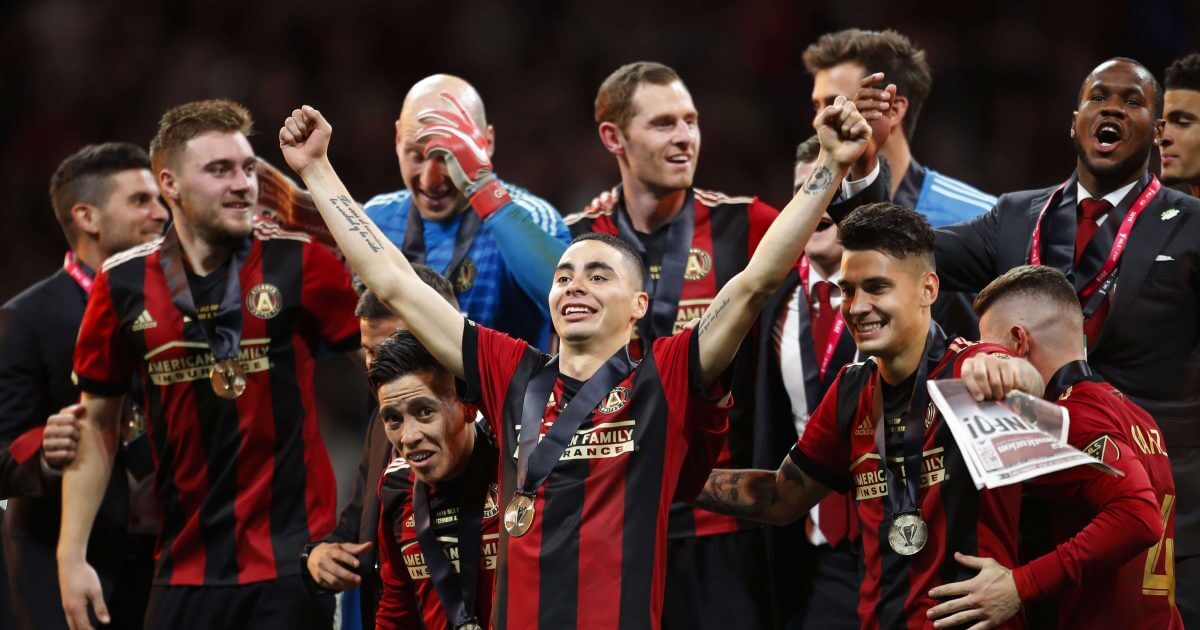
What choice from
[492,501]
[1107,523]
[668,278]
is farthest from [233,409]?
[1107,523]

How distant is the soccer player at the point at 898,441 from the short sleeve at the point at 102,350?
2.54 meters

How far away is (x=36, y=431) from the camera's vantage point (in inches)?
232

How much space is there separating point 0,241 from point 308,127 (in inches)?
279

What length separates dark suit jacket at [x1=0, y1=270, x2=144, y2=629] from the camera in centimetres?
596

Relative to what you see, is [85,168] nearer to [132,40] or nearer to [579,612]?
[579,612]

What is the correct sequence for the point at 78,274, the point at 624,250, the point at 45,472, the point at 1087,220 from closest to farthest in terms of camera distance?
the point at 624,250, the point at 1087,220, the point at 45,472, the point at 78,274

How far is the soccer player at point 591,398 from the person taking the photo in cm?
394

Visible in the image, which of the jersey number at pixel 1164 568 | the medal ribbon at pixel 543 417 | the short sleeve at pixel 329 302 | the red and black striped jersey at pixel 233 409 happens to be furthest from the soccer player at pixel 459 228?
the jersey number at pixel 1164 568

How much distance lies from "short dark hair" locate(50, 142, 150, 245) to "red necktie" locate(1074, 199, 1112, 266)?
13.5 ft

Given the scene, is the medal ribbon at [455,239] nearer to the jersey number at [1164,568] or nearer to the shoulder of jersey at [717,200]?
the shoulder of jersey at [717,200]

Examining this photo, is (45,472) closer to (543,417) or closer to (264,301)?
(264,301)

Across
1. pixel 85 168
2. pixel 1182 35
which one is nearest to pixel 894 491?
pixel 85 168

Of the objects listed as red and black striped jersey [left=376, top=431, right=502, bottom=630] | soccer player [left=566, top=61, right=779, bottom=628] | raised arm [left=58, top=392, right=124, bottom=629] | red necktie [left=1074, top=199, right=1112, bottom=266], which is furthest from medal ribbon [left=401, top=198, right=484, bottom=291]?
red necktie [left=1074, top=199, right=1112, bottom=266]

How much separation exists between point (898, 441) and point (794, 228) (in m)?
0.70
